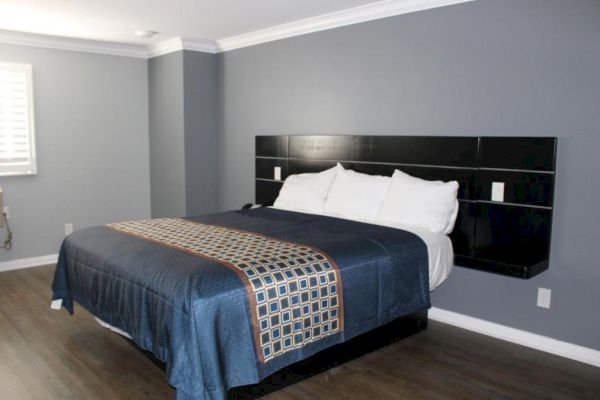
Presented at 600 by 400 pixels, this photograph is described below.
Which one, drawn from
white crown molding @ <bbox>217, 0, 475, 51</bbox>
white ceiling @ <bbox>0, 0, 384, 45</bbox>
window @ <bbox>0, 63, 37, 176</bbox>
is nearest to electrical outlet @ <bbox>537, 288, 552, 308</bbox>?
white crown molding @ <bbox>217, 0, 475, 51</bbox>

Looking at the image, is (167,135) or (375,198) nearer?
(375,198)

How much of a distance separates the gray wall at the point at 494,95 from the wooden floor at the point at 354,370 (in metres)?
0.34

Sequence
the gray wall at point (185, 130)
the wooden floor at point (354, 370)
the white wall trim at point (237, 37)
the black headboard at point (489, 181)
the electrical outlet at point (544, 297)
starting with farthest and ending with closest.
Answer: the gray wall at point (185, 130), the white wall trim at point (237, 37), the electrical outlet at point (544, 297), the black headboard at point (489, 181), the wooden floor at point (354, 370)

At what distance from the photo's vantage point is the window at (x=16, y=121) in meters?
4.91

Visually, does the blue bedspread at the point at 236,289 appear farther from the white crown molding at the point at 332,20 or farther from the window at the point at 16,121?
the window at the point at 16,121

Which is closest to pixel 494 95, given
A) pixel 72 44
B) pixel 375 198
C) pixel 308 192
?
pixel 375 198

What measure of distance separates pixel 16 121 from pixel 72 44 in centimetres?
100

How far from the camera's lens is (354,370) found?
2.99 m

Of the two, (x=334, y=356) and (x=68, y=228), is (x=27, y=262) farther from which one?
(x=334, y=356)

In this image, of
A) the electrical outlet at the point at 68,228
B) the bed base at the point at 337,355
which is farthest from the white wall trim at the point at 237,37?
the bed base at the point at 337,355

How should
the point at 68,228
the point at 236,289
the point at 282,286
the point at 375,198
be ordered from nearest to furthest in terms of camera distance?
1. the point at 236,289
2. the point at 282,286
3. the point at 375,198
4. the point at 68,228

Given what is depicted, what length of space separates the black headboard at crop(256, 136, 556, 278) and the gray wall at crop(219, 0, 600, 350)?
3.4 inches

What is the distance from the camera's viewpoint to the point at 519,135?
10.9 ft

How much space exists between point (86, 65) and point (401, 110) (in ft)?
11.5
